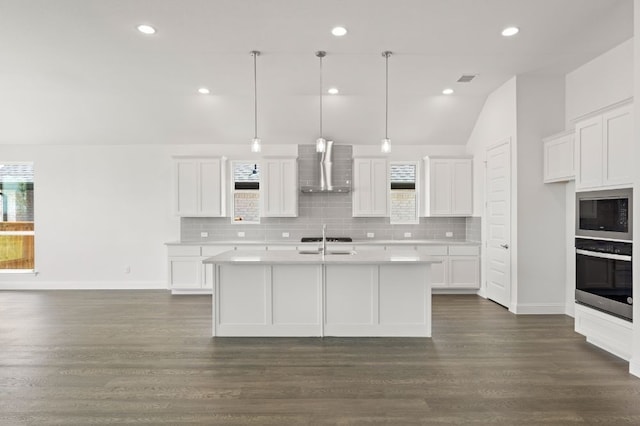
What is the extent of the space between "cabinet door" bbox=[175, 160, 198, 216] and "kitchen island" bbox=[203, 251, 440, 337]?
2954 millimetres

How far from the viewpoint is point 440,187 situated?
22.2 ft

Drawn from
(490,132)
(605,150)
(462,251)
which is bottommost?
(462,251)

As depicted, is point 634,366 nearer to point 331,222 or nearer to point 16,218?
point 331,222

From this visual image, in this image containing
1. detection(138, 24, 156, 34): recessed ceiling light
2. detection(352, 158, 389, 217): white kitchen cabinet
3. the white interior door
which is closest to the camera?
detection(138, 24, 156, 34): recessed ceiling light

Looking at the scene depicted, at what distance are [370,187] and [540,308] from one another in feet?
10.5

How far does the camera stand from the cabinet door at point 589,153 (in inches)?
147

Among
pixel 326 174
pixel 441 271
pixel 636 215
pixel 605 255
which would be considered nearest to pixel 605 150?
pixel 636 215

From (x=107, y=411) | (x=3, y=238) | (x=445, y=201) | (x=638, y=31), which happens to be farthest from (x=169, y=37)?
(x=3, y=238)

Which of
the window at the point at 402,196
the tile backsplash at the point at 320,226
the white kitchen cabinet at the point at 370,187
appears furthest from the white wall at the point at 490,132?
the white kitchen cabinet at the point at 370,187

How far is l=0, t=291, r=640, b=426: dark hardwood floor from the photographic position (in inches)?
101

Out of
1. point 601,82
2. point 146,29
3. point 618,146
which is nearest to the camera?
point 618,146

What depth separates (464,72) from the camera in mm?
5016

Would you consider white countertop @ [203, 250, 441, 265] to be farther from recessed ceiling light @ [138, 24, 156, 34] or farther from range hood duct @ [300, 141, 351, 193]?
range hood duct @ [300, 141, 351, 193]

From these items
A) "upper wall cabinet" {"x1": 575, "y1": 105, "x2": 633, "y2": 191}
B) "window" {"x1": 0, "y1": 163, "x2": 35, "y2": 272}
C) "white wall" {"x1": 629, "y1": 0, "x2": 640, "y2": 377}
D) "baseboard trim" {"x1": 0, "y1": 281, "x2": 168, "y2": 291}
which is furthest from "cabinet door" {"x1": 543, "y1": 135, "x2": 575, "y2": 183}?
"window" {"x1": 0, "y1": 163, "x2": 35, "y2": 272}
